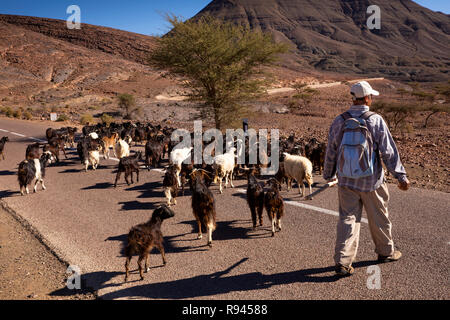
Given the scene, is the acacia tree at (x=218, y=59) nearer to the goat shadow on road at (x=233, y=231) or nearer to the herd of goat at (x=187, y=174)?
the herd of goat at (x=187, y=174)

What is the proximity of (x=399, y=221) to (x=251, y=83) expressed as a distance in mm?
12040

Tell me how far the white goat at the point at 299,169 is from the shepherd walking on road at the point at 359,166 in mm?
3708

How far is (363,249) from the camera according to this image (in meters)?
5.41

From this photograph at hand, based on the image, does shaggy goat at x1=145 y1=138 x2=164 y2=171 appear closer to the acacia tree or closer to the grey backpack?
the acacia tree

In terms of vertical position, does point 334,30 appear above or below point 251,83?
above

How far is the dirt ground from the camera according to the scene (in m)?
4.46

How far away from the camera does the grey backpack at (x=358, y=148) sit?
4.24m

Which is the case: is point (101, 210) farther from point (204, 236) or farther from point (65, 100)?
point (65, 100)

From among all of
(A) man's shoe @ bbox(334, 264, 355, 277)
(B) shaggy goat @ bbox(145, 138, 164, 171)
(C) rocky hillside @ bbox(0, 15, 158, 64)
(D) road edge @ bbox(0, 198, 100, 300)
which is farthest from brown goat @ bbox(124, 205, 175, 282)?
(C) rocky hillside @ bbox(0, 15, 158, 64)

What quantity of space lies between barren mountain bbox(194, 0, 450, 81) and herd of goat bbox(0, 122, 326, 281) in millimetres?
91750

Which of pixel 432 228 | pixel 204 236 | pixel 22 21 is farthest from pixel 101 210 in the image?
pixel 22 21

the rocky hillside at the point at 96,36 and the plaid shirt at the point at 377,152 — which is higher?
the rocky hillside at the point at 96,36

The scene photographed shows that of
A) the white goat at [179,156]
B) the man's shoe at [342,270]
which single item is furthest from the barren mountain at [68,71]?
the man's shoe at [342,270]

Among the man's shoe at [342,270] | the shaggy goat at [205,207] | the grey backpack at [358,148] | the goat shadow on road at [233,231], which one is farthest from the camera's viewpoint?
the goat shadow on road at [233,231]
